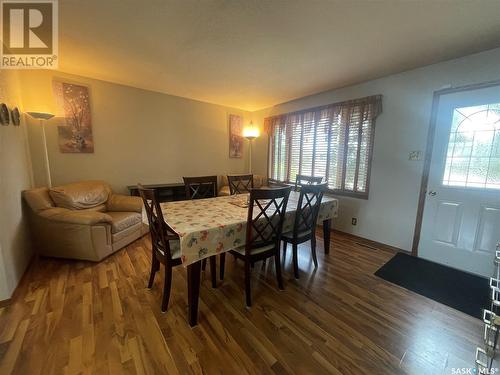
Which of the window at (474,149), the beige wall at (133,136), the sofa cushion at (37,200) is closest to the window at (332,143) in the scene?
the window at (474,149)

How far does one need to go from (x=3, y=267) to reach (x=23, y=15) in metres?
2.22

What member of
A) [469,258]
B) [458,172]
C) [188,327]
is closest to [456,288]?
[469,258]

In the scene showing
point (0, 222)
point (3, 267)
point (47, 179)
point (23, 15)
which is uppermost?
point (23, 15)

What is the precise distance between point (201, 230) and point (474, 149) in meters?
3.06

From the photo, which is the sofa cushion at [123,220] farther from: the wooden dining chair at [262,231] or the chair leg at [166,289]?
the wooden dining chair at [262,231]

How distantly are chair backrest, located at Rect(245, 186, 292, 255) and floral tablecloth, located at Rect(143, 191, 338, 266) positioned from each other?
3.1 inches

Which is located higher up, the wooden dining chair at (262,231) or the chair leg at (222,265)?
the wooden dining chair at (262,231)

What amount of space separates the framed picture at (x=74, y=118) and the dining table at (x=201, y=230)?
214 centimetres

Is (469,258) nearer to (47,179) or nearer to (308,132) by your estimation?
(308,132)

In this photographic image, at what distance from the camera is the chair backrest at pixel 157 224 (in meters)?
1.55

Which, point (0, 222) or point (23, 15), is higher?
point (23, 15)

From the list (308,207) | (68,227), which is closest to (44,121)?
(68,227)

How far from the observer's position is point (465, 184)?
2.32 metres

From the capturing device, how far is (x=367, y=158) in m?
3.09
